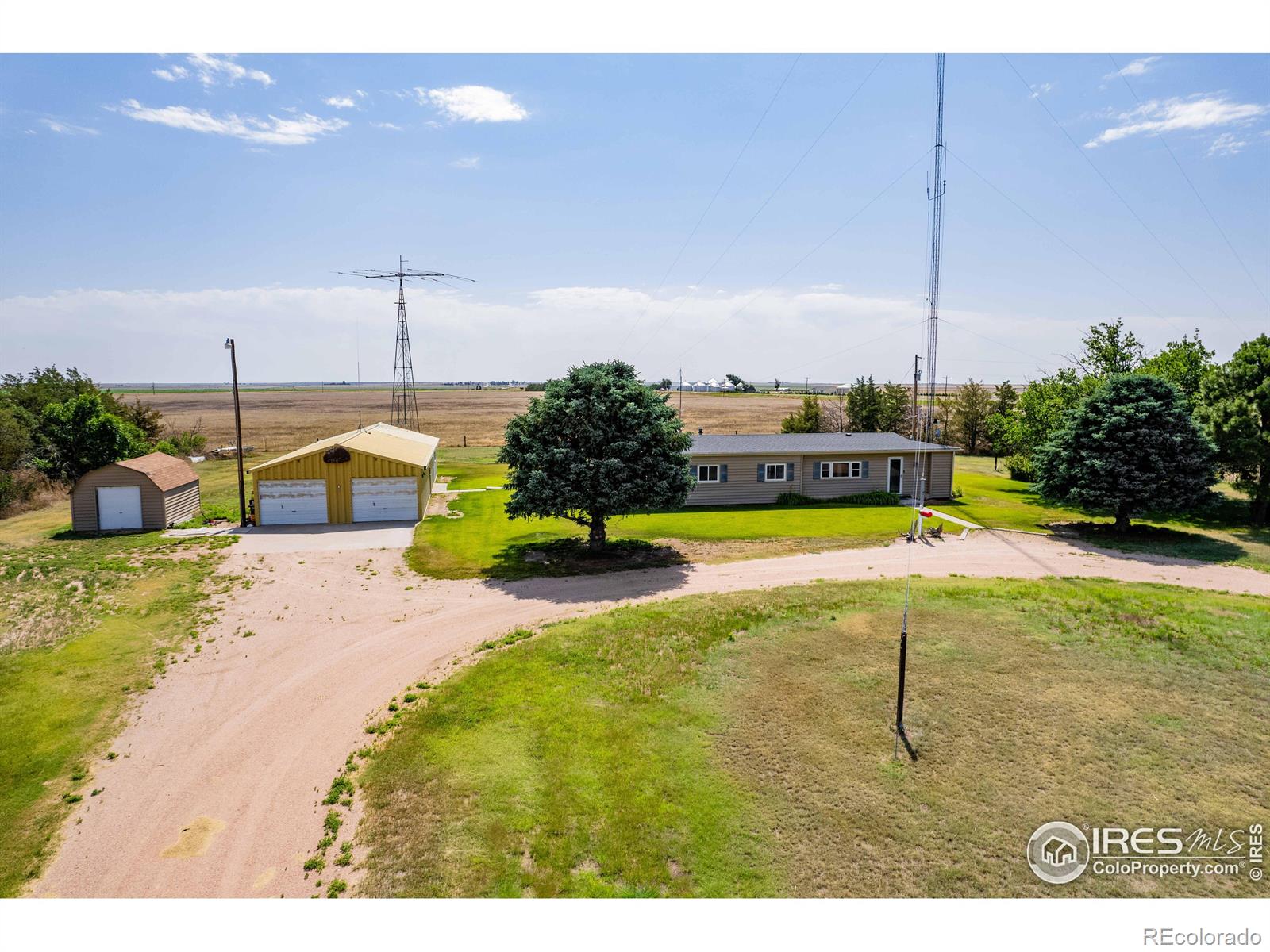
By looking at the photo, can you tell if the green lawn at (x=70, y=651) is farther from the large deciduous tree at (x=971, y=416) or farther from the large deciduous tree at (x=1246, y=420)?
the large deciduous tree at (x=971, y=416)

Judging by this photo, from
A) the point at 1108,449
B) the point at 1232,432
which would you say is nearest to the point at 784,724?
the point at 1108,449

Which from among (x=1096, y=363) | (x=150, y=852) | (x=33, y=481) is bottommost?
(x=150, y=852)

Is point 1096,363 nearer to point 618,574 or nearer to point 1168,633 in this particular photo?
point 1168,633

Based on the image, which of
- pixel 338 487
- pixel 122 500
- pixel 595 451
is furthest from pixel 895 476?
pixel 122 500

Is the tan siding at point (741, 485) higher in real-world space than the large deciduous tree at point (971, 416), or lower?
lower

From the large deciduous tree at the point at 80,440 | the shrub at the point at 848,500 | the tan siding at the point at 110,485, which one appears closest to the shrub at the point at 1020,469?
the shrub at the point at 848,500

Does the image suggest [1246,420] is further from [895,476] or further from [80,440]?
[80,440]
